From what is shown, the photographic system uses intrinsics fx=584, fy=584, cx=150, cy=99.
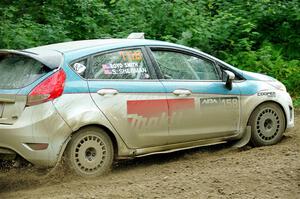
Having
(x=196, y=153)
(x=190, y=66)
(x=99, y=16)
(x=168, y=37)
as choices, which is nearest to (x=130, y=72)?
(x=190, y=66)

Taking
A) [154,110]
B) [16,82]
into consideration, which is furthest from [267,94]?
[16,82]

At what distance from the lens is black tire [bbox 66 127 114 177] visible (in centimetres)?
632

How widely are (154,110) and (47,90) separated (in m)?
1.33

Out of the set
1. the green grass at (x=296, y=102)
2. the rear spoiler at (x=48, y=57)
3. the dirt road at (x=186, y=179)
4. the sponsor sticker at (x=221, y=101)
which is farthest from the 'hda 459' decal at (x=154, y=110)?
the green grass at (x=296, y=102)

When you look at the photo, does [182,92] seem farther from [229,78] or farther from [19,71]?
[19,71]

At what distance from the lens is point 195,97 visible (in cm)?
714

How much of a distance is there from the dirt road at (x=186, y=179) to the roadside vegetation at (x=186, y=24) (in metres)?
4.05

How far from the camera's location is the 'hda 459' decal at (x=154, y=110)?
666 centimetres

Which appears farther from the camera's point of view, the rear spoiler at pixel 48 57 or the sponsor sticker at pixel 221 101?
the sponsor sticker at pixel 221 101

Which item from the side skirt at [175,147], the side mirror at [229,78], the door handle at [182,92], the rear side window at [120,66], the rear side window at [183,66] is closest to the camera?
the rear side window at [120,66]

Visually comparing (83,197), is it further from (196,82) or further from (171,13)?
(171,13)

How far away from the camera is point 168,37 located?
36.4 feet

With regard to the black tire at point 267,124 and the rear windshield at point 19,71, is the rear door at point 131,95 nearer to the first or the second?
the rear windshield at point 19,71

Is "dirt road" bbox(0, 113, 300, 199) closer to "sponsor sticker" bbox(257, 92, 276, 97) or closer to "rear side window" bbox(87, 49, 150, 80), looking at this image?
"sponsor sticker" bbox(257, 92, 276, 97)
